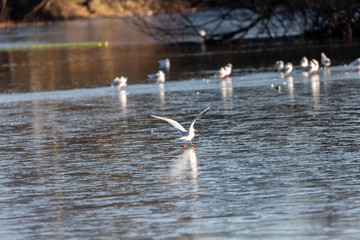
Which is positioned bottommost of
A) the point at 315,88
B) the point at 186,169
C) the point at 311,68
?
the point at 186,169

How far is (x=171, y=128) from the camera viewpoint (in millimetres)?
13805

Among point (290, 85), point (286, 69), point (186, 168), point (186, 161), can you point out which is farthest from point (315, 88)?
point (186, 168)

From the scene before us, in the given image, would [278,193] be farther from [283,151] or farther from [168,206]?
[283,151]

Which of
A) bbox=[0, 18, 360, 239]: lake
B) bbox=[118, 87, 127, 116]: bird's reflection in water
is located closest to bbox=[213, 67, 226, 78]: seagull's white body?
bbox=[0, 18, 360, 239]: lake

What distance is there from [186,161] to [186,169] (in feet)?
1.81

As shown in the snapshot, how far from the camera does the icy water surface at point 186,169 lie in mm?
7348

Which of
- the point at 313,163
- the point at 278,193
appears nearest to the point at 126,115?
the point at 313,163

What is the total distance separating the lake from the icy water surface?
0.02m

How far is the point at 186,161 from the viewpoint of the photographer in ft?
34.5

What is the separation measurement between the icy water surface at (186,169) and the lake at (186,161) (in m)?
0.02

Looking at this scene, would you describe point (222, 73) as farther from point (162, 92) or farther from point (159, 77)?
point (162, 92)

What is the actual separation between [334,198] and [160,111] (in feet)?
27.5

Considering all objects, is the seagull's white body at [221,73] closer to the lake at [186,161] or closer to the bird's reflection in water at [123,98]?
the lake at [186,161]

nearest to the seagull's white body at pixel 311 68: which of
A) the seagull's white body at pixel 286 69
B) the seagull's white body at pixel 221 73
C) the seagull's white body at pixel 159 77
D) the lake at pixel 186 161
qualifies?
the lake at pixel 186 161
